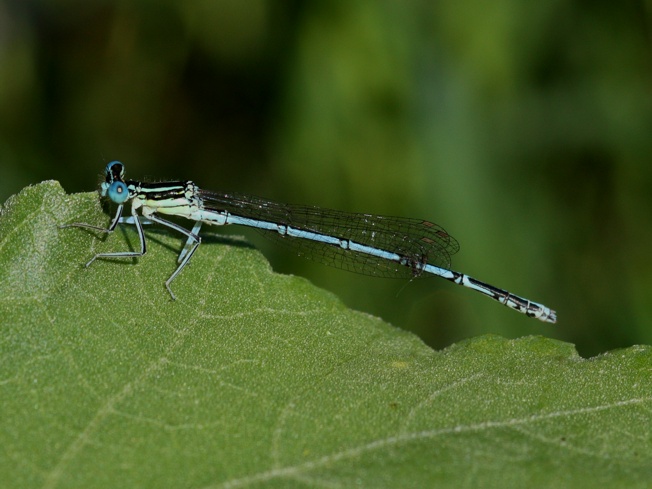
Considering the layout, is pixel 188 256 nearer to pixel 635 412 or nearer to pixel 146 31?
pixel 635 412

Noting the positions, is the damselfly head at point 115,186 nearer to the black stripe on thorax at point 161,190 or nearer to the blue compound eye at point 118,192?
the blue compound eye at point 118,192

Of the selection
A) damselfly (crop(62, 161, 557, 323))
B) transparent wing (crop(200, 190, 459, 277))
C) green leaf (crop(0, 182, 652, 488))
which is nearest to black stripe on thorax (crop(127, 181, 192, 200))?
damselfly (crop(62, 161, 557, 323))

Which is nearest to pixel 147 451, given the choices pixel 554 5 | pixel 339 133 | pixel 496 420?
pixel 496 420

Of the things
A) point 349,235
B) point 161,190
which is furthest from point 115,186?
point 349,235

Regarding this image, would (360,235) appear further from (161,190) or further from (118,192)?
(118,192)

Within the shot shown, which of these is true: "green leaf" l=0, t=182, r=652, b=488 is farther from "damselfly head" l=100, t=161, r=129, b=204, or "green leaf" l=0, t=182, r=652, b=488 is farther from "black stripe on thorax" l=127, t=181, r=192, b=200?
"black stripe on thorax" l=127, t=181, r=192, b=200

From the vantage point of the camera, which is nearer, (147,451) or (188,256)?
(147,451)

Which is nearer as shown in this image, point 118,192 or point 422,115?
point 118,192
